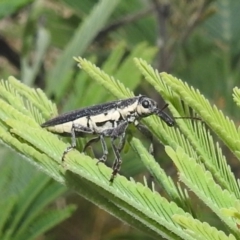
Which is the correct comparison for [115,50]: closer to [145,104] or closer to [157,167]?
[145,104]

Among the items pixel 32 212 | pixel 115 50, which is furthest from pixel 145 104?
pixel 115 50

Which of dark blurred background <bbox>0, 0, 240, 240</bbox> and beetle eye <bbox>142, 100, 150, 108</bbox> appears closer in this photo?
beetle eye <bbox>142, 100, 150, 108</bbox>

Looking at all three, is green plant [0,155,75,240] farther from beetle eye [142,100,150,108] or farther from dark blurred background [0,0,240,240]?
beetle eye [142,100,150,108]

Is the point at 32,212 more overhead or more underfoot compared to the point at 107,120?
more underfoot

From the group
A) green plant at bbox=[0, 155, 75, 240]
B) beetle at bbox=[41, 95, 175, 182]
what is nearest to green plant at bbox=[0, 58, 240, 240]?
beetle at bbox=[41, 95, 175, 182]

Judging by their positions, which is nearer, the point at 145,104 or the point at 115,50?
the point at 145,104

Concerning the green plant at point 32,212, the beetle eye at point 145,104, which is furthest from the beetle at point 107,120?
the green plant at point 32,212

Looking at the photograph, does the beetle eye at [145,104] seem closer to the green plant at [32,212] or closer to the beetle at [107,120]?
the beetle at [107,120]
